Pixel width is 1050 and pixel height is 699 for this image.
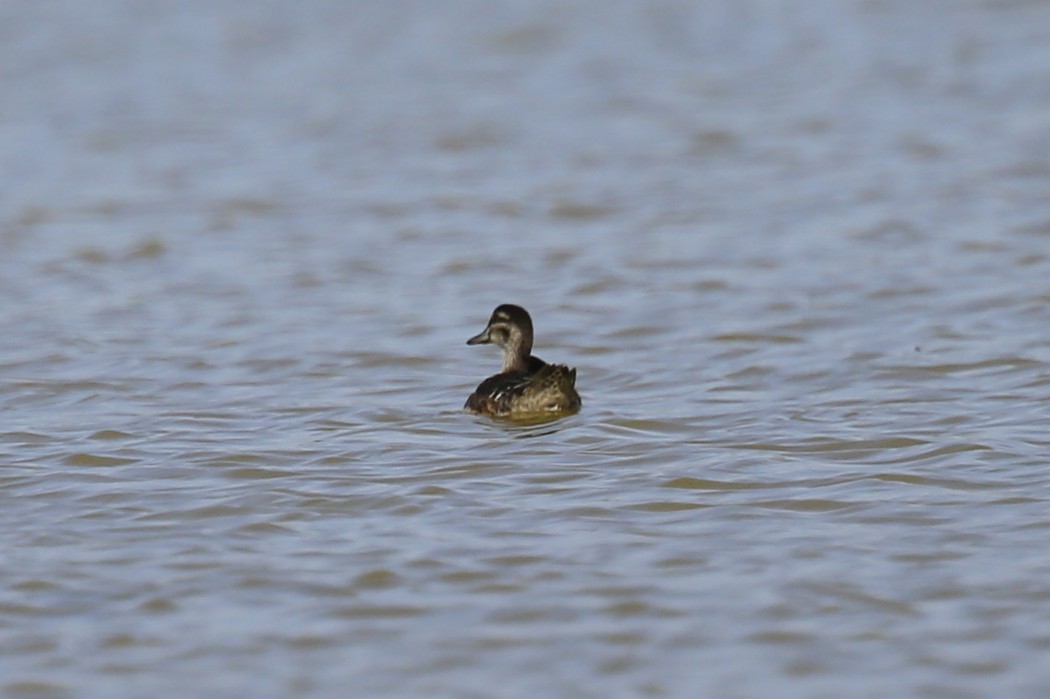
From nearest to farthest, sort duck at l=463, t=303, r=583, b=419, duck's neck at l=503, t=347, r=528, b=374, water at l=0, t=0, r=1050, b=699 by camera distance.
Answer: water at l=0, t=0, r=1050, b=699 < duck at l=463, t=303, r=583, b=419 < duck's neck at l=503, t=347, r=528, b=374

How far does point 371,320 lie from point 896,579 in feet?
18.0

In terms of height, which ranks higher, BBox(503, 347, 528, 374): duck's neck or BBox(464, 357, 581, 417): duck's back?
BBox(503, 347, 528, 374): duck's neck

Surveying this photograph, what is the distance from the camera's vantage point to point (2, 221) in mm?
14484

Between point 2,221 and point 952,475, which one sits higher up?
point 2,221

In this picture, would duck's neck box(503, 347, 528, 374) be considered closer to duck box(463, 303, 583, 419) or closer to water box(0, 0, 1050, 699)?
duck box(463, 303, 583, 419)

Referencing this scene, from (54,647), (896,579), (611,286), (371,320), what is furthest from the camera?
(611,286)

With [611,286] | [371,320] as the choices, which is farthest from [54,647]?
[611,286]

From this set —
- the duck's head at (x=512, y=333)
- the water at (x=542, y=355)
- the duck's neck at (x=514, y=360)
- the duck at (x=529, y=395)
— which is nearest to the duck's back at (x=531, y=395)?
the duck at (x=529, y=395)

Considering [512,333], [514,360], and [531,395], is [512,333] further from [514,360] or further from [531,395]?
[531,395]

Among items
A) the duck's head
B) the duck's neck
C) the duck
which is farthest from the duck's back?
the duck's head

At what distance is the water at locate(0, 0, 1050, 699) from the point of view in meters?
5.98

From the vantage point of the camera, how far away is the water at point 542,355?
598 cm

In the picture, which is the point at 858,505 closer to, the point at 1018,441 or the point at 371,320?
the point at 1018,441

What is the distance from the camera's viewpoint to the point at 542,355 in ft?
35.1
